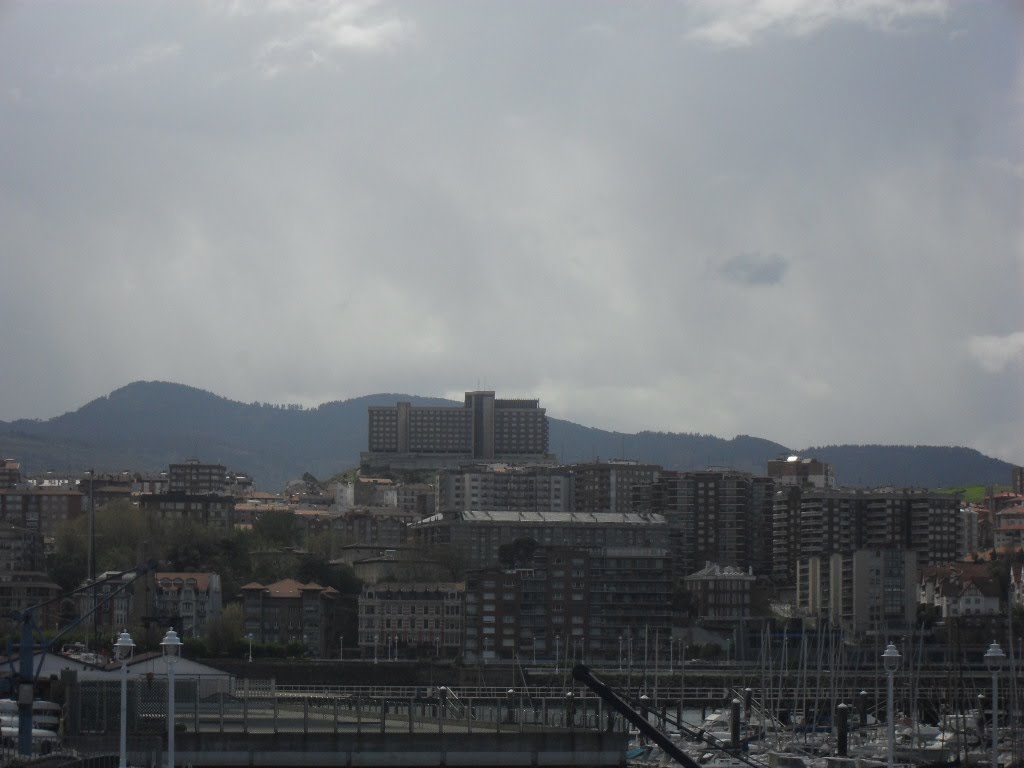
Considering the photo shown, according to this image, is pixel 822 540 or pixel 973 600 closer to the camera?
pixel 973 600

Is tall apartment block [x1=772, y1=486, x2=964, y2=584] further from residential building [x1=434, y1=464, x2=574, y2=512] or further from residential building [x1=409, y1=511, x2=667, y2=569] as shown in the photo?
residential building [x1=434, y1=464, x2=574, y2=512]

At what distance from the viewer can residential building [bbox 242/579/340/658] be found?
107 m

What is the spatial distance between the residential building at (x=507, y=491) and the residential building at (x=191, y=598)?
180 ft

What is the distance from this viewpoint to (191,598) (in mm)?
108625

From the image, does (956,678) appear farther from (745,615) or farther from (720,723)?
(745,615)

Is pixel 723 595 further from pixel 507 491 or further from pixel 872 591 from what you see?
pixel 507 491

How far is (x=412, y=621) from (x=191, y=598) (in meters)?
12.1

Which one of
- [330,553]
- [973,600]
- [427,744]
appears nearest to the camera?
[427,744]

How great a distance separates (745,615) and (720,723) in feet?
150

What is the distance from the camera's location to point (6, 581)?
110875 mm

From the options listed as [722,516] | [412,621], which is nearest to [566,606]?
[412,621]

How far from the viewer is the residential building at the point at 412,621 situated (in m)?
109

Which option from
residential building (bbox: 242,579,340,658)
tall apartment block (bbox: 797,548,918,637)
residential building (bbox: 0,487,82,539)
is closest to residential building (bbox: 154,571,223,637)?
residential building (bbox: 242,579,340,658)

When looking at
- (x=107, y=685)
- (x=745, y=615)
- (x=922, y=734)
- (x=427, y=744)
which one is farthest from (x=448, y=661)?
(x=427, y=744)
